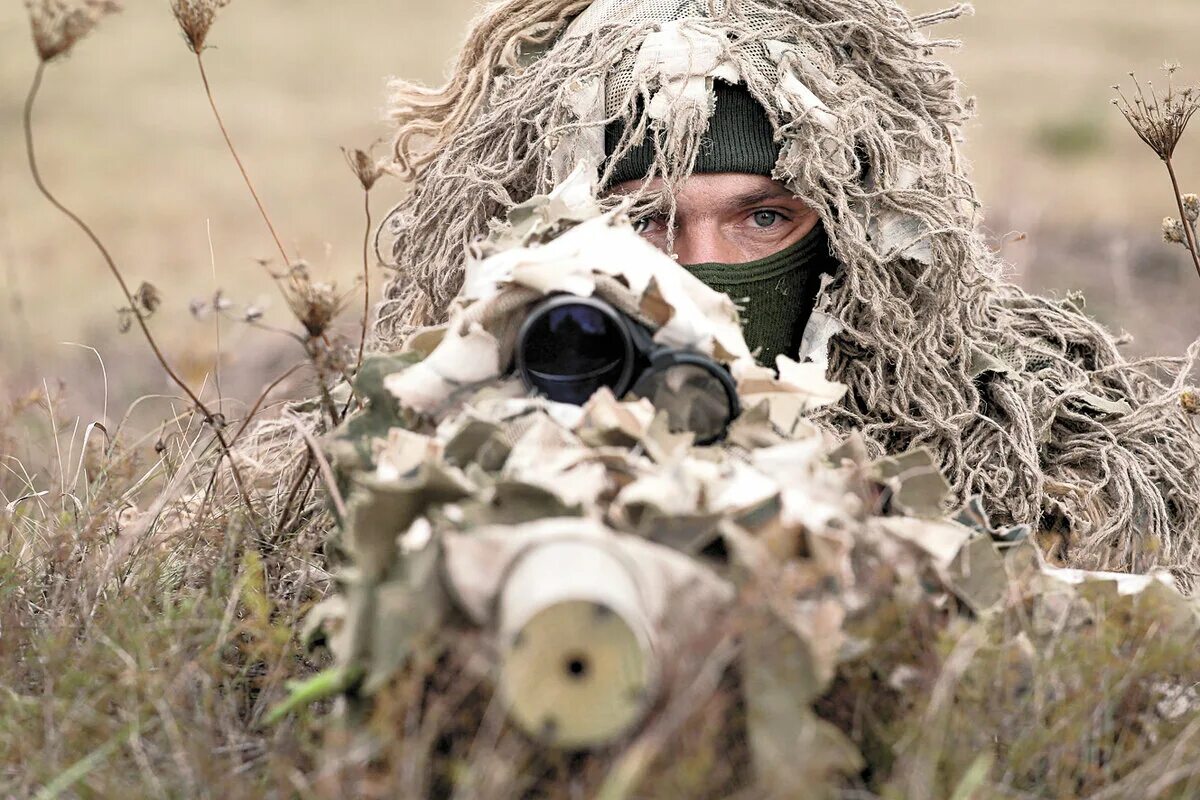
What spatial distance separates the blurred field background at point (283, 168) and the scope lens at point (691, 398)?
570mm

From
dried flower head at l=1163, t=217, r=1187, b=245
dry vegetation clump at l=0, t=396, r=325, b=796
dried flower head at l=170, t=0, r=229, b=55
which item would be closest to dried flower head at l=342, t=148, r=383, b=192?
dried flower head at l=170, t=0, r=229, b=55

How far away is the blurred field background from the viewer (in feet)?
19.1

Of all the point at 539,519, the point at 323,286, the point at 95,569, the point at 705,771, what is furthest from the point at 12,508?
the point at 705,771

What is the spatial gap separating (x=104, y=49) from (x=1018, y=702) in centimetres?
1822

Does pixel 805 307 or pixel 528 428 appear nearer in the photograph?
pixel 528 428

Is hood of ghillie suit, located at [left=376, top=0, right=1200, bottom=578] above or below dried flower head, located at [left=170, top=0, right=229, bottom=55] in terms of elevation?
below

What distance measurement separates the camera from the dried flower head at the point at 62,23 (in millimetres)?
1533

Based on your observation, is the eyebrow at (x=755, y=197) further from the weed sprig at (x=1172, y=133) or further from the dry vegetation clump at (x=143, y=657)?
→ the dry vegetation clump at (x=143, y=657)

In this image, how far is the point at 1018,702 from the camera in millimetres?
1283

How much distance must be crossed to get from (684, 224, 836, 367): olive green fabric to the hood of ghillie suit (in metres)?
0.06

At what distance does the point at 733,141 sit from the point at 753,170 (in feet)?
0.22

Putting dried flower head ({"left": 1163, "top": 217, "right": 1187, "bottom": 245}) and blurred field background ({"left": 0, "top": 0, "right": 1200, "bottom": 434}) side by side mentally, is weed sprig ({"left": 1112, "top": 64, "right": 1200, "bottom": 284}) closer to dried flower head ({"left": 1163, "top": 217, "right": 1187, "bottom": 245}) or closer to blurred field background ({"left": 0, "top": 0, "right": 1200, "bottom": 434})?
dried flower head ({"left": 1163, "top": 217, "right": 1187, "bottom": 245})

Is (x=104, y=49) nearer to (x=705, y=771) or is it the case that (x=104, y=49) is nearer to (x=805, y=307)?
(x=805, y=307)

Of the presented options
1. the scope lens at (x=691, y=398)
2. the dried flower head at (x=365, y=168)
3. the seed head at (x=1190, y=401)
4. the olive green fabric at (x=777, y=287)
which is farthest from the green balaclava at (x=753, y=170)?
the scope lens at (x=691, y=398)
